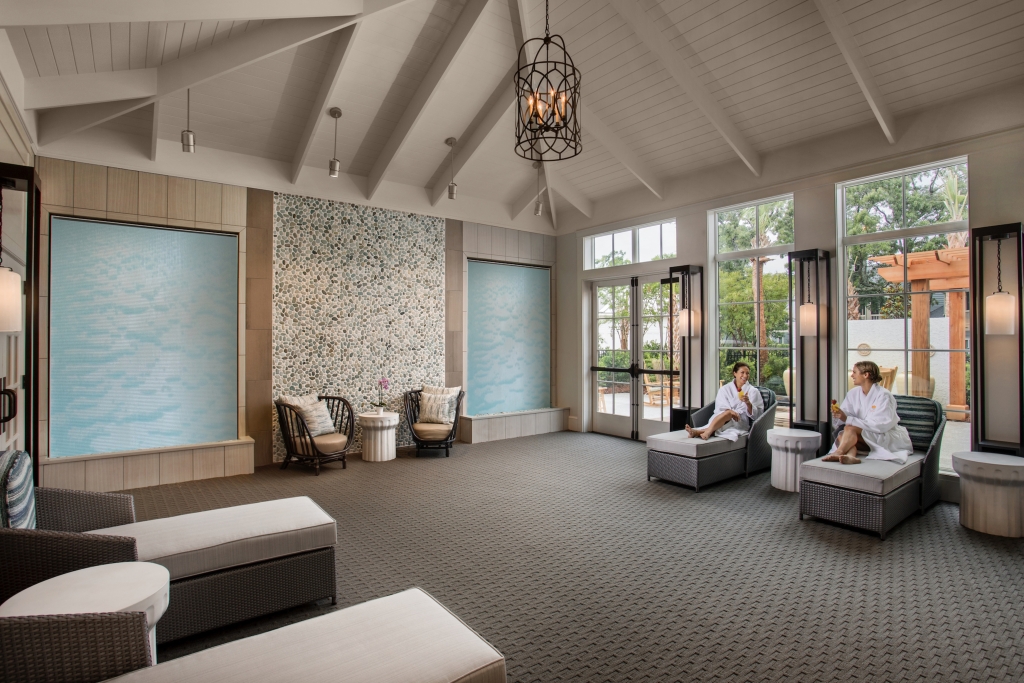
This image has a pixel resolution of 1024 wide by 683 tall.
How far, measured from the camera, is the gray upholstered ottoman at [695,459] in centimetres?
531

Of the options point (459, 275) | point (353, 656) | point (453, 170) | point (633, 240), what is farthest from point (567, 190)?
point (353, 656)

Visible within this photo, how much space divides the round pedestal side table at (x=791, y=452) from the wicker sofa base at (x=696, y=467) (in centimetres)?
41

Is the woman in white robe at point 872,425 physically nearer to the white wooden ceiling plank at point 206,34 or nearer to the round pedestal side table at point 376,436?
the round pedestal side table at point 376,436

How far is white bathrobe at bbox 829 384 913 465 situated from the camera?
4.62 metres

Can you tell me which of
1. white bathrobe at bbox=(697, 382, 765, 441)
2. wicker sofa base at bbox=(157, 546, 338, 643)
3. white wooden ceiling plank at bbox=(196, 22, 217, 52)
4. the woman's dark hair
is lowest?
wicker sofa base at bbox=(157, 546, 338, 643)

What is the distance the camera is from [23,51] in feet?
13.7

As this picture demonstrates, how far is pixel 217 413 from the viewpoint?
20.0 ft

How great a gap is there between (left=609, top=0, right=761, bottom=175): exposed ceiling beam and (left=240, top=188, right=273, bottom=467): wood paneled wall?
14.5ft

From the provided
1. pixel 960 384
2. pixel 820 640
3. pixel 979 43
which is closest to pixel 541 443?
pixel 960 384

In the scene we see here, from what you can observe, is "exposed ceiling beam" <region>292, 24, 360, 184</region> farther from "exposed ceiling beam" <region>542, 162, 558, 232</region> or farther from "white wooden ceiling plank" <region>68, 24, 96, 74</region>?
"exposed ceiling beam" <region>542, 162, 558, 232</region>

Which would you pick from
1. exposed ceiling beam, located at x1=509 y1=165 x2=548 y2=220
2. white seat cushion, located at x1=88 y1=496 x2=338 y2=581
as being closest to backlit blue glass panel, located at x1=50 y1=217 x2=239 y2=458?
white seat cushion, located at x1=88 y1=496 x2=338 y2=581

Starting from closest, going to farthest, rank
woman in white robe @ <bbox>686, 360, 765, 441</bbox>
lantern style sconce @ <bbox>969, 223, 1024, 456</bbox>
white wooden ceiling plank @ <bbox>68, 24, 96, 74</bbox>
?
white wooden ceiling plank @ <bbox>68, 24, 96, 74</bbox>
lantern style sconce @ <bbox>969, 223, 1024, 456</bbox>
woman in white robe @ <bbox>686, 360, 765, 441</bbox>

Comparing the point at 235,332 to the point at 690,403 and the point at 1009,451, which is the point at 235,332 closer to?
the point at 690,403

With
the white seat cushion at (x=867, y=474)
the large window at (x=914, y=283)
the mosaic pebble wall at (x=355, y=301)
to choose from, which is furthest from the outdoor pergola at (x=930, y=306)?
the mosaic pebble wall at (x=355, y=301)
